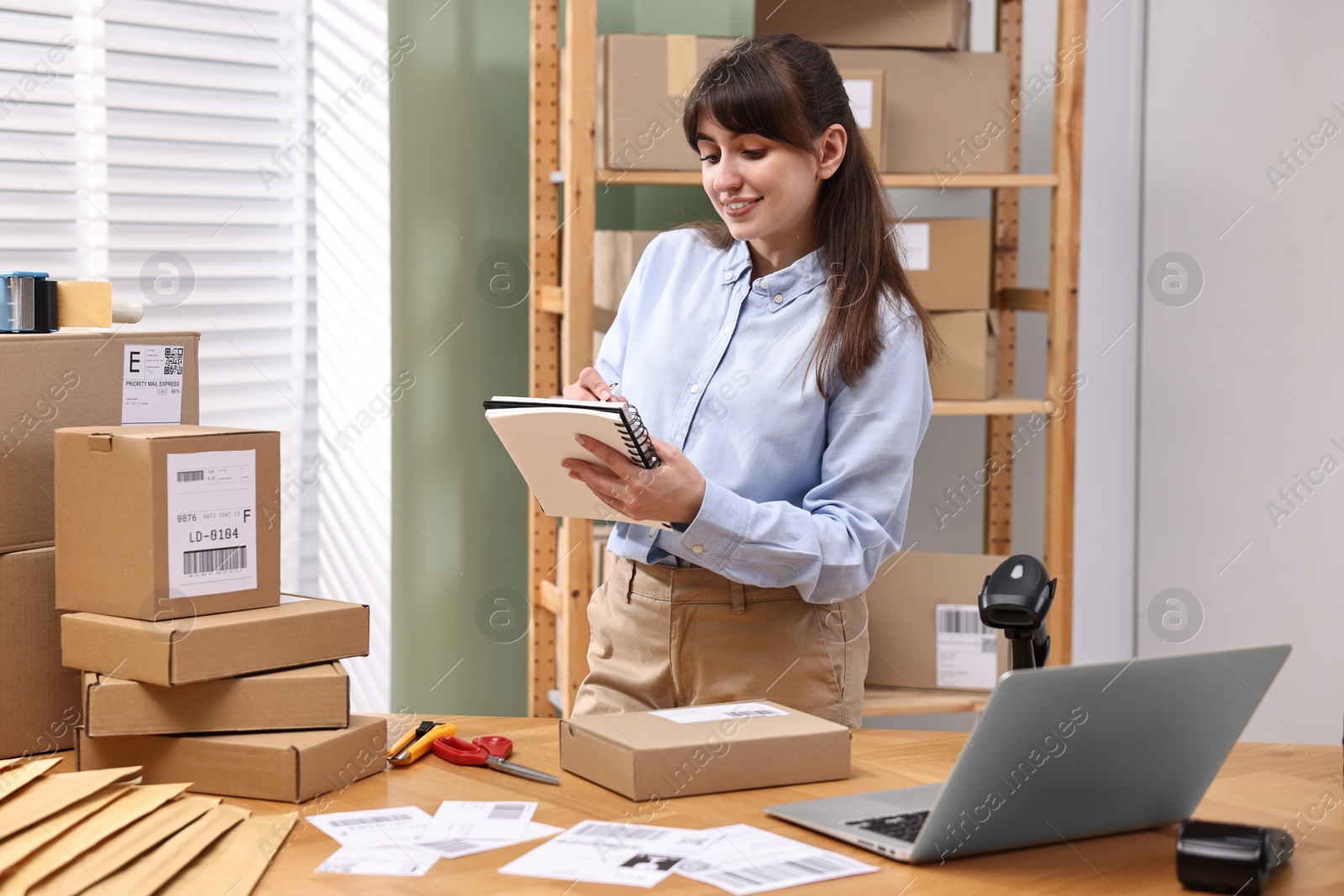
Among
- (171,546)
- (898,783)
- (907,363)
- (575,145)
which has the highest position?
(575,145)

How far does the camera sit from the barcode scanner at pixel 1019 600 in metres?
1.13

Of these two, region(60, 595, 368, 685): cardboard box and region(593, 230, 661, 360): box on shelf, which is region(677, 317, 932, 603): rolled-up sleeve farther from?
region(593, 230, 661, 360): box on shelf

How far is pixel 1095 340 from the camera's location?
300 cm

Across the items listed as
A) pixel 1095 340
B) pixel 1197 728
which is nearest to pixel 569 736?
pixel 1197 728

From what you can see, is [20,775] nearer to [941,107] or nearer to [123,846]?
[123,846]

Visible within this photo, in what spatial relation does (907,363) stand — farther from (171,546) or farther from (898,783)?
(171,546)

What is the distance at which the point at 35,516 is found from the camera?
1433mm

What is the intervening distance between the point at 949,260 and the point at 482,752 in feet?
5.26

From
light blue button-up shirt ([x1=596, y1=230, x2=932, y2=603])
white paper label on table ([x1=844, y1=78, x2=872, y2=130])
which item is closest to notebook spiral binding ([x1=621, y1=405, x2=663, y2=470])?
light blue button-up shirt ([x1=596, y1=230, x2=932, y2=603])

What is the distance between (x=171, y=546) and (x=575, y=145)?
4.42 ft

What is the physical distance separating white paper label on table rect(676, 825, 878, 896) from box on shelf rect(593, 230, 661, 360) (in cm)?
148

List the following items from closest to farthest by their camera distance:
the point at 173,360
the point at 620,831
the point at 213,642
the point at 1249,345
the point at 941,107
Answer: the point at 620,831
the point at 213,642
the point at 173,360
the point at 941,107
the point at 1249,345

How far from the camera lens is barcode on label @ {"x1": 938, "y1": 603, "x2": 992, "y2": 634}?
2553 millimetres

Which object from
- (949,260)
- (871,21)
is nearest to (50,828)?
(949,260)
